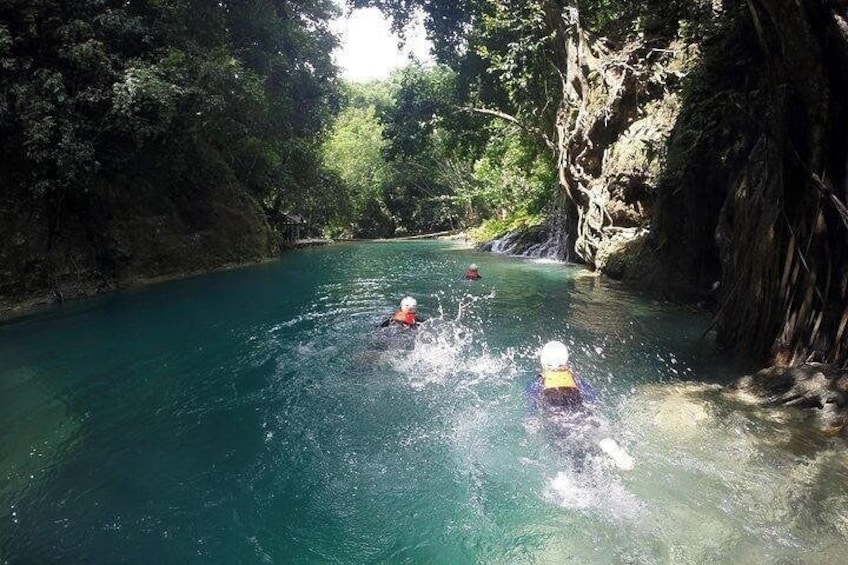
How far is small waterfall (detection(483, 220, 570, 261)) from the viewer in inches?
934

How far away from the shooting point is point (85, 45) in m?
14.8

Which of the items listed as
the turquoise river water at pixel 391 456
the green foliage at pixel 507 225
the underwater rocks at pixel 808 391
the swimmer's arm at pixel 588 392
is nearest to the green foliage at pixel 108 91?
the turquoise river water at pixel 391 456

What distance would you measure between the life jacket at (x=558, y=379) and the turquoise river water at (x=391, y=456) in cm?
55

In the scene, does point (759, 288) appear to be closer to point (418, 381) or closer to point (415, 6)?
point (418, 381)

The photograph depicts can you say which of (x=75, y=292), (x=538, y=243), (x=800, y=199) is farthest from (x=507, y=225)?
(x=800, y=199)

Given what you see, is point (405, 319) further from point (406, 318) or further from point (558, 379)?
point (558, 379)

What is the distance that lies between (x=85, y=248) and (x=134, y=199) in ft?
10.5

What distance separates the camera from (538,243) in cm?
2677

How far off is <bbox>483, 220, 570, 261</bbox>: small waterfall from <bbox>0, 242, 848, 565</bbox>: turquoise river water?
13196 millimetres

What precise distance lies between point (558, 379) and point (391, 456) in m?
2.02

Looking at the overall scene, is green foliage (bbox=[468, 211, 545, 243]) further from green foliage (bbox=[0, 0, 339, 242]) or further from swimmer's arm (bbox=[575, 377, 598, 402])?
swimmer's arm (bbox=[575, 377, 598, 402])

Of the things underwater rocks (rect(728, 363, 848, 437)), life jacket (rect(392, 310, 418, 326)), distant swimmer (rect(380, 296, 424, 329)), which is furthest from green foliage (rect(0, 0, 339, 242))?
underwater rocks (rect(728, 363, 848, 437))

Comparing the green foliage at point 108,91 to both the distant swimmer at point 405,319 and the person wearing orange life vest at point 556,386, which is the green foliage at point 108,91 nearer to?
the distant swimmer at point 405,319

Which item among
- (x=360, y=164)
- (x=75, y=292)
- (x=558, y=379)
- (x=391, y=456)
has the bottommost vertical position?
(x=75, y=292)
